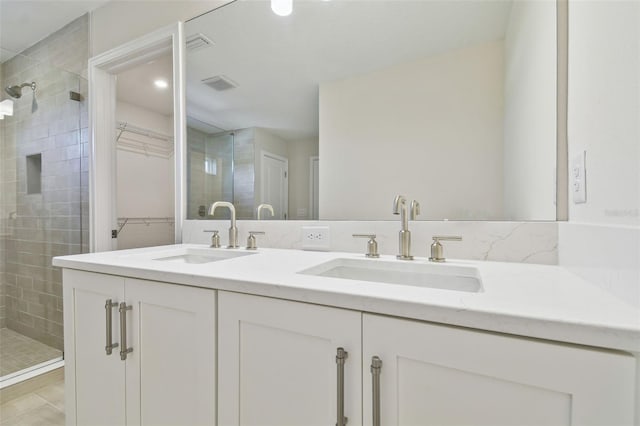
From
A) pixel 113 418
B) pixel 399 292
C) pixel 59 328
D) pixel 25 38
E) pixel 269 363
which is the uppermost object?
pixel 25 38

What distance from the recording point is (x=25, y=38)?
2211 millimetres

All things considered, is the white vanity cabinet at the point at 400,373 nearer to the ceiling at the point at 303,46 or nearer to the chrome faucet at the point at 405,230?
the chrome faucet at the point at 405,230

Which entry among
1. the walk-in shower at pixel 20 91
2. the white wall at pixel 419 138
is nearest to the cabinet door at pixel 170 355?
the white wall at pixel 419 138

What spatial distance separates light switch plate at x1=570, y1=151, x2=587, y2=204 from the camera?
71 centimetres

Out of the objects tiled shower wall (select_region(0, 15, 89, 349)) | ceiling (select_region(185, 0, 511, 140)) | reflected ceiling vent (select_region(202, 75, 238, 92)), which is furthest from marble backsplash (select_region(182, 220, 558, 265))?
→ tiled shower wall (select_region(0, 15, 89, 349))

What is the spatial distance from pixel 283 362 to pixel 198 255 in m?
0.85

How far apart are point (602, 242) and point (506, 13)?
0.82 m

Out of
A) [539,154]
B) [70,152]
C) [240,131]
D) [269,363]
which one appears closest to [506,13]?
[539,154]

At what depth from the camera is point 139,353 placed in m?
0.85

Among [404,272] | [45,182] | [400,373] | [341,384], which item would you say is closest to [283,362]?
[341,384]

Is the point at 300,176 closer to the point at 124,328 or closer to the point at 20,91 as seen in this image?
the point at 124,328

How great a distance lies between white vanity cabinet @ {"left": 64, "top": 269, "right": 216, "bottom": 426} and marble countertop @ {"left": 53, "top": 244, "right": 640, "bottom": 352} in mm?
70

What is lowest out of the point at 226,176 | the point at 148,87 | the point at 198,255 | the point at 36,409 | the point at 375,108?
the point at 36,409

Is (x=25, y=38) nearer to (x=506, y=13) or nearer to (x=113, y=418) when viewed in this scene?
(x=113, y=418)
